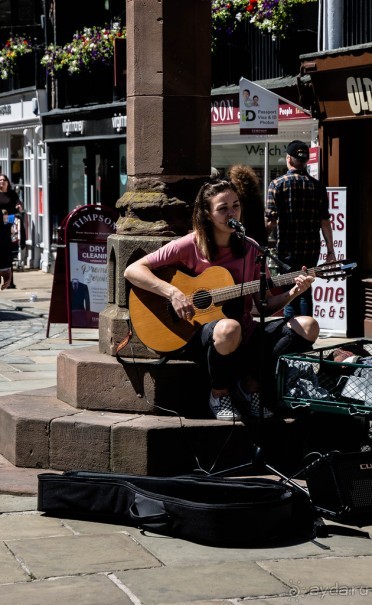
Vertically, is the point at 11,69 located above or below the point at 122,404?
above

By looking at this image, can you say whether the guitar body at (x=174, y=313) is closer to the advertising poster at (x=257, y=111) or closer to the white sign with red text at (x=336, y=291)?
the white sign with red text at (x=336, y=291)

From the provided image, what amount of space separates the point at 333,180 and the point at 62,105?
11325 mm

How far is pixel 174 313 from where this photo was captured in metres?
6.80

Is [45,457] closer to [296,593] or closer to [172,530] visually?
[172,530]

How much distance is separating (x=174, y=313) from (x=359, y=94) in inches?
276

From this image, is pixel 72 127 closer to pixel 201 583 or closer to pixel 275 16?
pixel 275 16

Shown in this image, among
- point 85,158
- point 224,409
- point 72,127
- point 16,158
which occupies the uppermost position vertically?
point 72,127

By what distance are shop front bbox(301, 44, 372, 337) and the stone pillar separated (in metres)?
5.91

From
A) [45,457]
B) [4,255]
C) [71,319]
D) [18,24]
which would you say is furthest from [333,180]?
[18,24]

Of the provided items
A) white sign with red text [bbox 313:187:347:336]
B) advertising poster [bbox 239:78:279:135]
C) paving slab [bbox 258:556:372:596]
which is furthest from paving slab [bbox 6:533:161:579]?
advertising poster [bbox 239:78:279:135]

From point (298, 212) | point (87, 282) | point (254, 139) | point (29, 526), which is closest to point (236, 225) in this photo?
point (29, 526)

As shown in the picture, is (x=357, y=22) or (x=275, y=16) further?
(x=275, y=16)

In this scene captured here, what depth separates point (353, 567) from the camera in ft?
17.3

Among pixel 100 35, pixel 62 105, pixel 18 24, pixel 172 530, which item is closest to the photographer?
pixel 172 530
